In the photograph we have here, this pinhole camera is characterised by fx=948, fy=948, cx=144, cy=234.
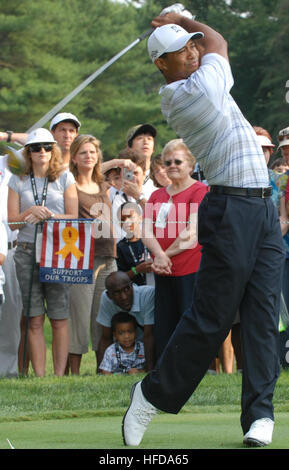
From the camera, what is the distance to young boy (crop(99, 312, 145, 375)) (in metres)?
8.78

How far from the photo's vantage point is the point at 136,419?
15.6 feet

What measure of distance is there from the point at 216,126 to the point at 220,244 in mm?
569

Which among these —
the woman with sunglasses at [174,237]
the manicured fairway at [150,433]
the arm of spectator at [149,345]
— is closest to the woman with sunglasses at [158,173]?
the woman with sunglasses at [174,237]

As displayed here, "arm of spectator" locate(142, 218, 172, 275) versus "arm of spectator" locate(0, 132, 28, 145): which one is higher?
"arm of spectator" locate(0, 132, 28, 145)

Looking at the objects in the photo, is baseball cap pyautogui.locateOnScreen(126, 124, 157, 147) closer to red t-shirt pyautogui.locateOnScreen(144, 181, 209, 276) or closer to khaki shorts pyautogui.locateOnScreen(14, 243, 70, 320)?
red t-shirt pyautogui.locateOnScreen(144, 181, 209, 276)

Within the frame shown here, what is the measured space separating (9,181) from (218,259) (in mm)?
4372

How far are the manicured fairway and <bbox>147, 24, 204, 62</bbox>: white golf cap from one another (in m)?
1.92

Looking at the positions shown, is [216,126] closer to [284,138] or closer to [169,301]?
[169,301]

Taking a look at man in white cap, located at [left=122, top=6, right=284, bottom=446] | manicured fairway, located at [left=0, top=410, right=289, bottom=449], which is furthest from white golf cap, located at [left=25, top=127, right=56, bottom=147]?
man in white cap, located at [left=122, top=6, right=284, bottom=446]

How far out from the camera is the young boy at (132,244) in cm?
930

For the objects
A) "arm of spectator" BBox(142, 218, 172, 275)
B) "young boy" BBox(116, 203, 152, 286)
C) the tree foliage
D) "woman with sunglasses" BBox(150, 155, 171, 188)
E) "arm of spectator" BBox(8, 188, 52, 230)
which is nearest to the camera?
"arm of spectator" BBox(142, 218, 172, 275)

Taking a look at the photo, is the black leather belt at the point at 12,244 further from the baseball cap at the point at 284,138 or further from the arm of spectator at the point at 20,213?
the baseball cap at the point at 284,138

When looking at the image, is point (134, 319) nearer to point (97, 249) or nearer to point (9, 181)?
point (97, 249)
